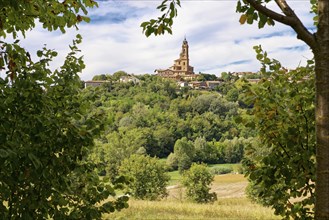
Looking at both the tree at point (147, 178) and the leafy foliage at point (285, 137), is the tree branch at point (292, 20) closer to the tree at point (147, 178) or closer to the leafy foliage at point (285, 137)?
the leafy foliage at point (285, 137)

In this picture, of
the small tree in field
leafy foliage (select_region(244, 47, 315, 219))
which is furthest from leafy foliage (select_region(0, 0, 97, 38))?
the small tree in field

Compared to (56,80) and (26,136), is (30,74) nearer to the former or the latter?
(56,80)

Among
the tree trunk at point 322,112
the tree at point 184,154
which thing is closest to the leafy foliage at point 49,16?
the tree trunk at point 322,112

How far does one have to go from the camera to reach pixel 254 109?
441 centimetres

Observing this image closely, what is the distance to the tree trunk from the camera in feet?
6.09

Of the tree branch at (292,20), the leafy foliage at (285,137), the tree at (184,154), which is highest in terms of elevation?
the tree branch at (292,20)

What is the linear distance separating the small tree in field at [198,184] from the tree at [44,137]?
3837cm

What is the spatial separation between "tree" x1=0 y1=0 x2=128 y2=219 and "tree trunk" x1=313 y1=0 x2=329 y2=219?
2.26m

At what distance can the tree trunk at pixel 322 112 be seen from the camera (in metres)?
1.86

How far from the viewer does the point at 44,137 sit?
3623 millimetres

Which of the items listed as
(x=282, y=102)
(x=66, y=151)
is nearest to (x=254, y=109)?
(x=282, y=102)

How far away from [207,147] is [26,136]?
355 feet

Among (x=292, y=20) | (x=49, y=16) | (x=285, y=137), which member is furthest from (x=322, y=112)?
(x=49, y=16)

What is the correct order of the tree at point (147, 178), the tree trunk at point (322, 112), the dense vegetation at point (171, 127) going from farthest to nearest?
the dense vegetation at point (171, 127) < the tree at point (147, 178) < the tree trunk at point (322, 112)
